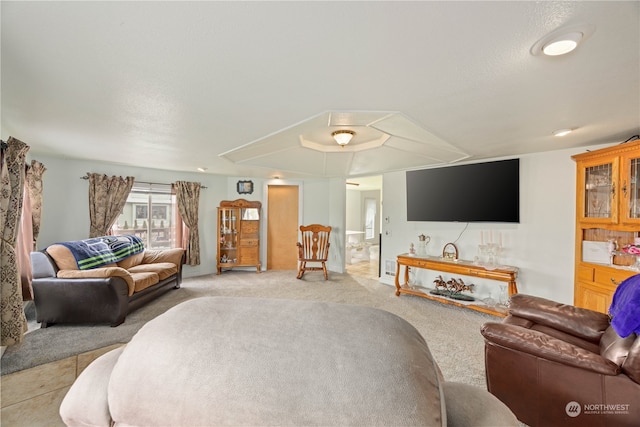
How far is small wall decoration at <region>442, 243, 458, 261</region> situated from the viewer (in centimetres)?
389

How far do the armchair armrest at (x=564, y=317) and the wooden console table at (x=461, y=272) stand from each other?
1.19m

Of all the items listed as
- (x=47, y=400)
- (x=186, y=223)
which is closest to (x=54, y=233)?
(x=186, y=223)

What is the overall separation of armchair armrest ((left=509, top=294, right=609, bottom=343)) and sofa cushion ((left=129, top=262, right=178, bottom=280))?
173 inches

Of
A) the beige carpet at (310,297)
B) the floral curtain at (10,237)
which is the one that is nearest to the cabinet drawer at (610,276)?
the beige carpet at (310,297)

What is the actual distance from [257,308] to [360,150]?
127 inches

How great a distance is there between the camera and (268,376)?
1.77 feet

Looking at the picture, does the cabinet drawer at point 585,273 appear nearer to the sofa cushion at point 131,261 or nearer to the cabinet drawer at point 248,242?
the cabinet drawer at point 248,242

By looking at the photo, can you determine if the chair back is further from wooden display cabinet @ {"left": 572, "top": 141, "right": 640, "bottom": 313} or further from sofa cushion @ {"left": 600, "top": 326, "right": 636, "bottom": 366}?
sofa cushion @ {"left": 600, "top": 326, "right": 636, "bottom": 366}

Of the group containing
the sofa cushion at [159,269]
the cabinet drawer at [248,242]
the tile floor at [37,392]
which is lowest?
the tile floor at [37,392]

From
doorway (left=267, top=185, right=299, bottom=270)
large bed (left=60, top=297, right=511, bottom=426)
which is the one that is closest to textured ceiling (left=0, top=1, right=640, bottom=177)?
large bed (left=60, top=297, right=511, bottom=426)

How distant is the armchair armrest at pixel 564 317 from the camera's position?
5.77ft

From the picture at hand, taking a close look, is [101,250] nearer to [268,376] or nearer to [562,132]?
[268,376]

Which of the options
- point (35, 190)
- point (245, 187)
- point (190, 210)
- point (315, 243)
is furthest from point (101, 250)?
point (315, 243)

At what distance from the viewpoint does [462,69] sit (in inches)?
58.9
